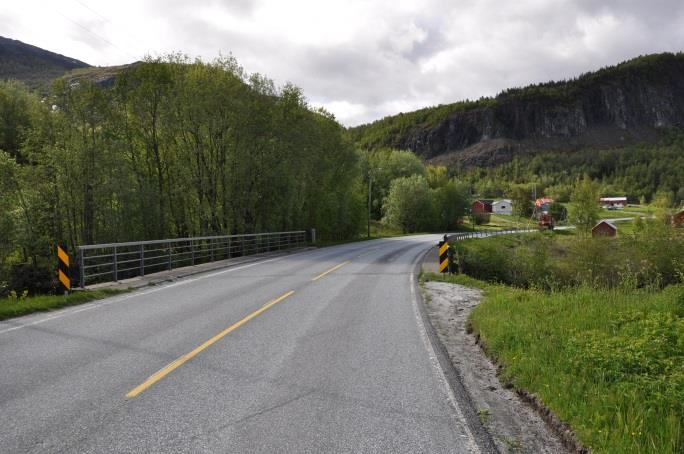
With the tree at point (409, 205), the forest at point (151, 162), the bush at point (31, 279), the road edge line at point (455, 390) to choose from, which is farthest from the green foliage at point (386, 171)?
the road edge line at point (455, 390)

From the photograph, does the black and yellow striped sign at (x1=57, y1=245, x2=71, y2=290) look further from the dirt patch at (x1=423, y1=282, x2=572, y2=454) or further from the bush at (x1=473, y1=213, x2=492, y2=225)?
the bush at (x1=473, y1=213, x2=492, y2=225)

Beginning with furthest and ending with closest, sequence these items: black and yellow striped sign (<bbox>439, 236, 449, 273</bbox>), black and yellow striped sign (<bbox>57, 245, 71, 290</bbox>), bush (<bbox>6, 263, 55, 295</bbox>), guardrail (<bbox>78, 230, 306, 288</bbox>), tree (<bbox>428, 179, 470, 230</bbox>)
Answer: tree (<bbox>428, 179, 470, 230</bbox>) → guardrail (<bbox>78, 230, 306, 288</bbox>) → bush (<bbox>6, 263, 55, 295</bbox>) → black and yellow striped sign (<bbox>439, 236, 449, 273</bbox>) → black and yellow striped sign (<bbox>57, 245, 71, 290</bbox>)

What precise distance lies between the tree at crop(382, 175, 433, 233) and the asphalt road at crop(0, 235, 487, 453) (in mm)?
67048

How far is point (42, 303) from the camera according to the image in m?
9.61

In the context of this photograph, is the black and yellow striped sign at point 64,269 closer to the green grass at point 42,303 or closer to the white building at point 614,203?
the green grass at point 42,303

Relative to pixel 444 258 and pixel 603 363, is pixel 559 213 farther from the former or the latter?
pixel 603 363

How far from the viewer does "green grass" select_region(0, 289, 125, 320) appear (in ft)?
29.2

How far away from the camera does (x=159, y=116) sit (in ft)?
94.1

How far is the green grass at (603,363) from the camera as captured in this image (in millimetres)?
3631

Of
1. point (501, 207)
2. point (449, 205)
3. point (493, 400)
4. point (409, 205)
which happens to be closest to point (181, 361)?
point (493, 400)

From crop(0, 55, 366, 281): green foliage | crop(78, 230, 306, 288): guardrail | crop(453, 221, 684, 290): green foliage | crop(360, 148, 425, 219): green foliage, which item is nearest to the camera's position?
crop(78, 230, 306, 288): guardrail

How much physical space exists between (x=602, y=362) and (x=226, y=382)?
424 centimetres

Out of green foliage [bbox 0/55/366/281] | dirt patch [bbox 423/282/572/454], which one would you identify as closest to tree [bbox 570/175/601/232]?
green foliage [bbox 0/55/366/281]

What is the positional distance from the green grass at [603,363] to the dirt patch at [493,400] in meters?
0.21
